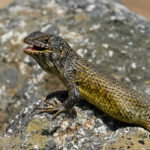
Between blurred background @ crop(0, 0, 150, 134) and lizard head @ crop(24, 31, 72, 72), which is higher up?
lizard head @ crop(24, 31, 72, 72)

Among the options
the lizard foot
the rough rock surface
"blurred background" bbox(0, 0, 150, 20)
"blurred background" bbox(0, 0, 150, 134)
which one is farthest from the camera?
"blurred background" bbox(0, 0, 150, 20)

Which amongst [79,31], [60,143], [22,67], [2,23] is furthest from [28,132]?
[2,23]

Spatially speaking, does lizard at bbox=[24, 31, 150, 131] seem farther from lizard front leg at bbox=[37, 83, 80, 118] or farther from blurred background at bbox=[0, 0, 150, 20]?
blurred background at bbox=[0, 0, 150, 20]

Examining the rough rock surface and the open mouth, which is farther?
the open mouth

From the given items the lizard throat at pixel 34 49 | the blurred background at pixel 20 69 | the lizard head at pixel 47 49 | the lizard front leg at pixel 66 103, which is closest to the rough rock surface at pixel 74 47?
the blurred background at pixel 20 69

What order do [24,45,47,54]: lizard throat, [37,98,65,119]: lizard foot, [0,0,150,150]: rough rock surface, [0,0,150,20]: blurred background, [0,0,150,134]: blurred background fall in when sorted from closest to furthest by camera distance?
[0,0,150,150]: rough rock surface < [37,98,65,119]: lizard foot < [24,45,47,54]: lizard throat < [0,0,150,134]: blurred background < [0,0,150,20]: blurred background

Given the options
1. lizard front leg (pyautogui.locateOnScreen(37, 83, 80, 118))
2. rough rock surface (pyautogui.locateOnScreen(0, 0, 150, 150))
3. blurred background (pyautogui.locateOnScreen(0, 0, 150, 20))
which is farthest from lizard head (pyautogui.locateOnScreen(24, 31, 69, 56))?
blurred background (pyautogui.locateOnScreen(0, 0, 150, 20))

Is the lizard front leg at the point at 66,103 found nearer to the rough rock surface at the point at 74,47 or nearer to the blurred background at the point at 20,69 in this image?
the rough rock surface at the point at 74,47

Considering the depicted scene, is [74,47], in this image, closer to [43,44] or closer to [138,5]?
[43,44]
